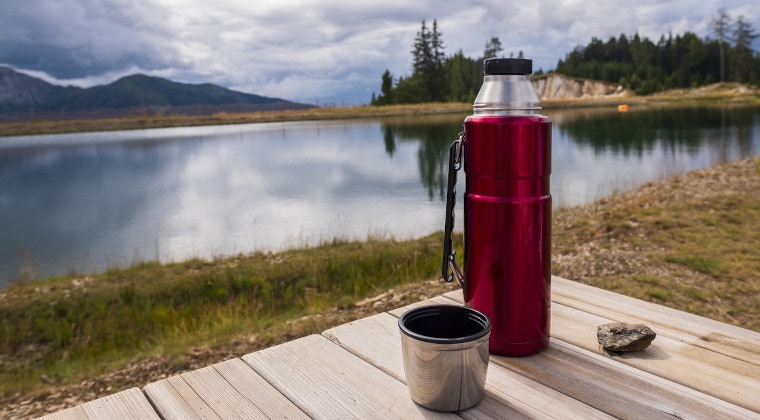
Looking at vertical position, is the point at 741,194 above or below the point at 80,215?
above

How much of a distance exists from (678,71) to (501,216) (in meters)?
93.8

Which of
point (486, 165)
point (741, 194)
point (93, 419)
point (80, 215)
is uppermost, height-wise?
point (486, 165)

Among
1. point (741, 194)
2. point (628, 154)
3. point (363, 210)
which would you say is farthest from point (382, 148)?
point (741, 194)

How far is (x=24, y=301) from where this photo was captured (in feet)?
21.5

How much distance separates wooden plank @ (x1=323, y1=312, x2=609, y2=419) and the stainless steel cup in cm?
5

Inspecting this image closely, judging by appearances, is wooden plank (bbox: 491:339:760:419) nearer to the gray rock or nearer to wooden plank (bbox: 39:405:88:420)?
the gray rock

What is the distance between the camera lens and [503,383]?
1.27 m

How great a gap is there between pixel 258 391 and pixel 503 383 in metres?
0.57

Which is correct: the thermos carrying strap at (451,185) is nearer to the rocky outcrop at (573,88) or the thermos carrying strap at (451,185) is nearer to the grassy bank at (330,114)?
the grassy bank at (330,114)

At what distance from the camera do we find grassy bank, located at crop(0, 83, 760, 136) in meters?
58.8

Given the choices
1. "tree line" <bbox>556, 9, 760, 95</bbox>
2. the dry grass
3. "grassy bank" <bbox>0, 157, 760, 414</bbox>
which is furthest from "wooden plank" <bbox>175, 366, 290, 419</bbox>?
"tree line" <bbox>556, 9, 760, 95</bbox>

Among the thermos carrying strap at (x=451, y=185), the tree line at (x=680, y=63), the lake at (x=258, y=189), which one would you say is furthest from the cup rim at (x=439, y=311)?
the tree line at (x=680, y=63)

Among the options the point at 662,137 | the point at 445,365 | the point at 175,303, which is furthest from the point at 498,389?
the point at 662,137

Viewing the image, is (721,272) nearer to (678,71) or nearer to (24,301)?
(24,301)
